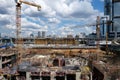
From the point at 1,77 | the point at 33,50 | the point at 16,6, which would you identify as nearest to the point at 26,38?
the point at 33,50

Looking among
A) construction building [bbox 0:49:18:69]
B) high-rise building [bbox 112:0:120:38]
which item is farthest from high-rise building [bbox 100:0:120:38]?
construction building [bbox 0:49:18:69]

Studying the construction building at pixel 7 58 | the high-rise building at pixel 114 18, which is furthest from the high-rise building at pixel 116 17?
the construction building at pixel 7 58

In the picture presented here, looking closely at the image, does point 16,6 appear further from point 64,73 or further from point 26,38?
point 26,38

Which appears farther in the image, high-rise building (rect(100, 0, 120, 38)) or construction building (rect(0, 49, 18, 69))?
high-rise building (rect(100, 0, 120, 38))

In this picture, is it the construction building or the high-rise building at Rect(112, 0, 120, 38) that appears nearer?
the construction building

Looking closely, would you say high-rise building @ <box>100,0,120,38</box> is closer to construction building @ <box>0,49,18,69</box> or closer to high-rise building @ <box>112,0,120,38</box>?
high-rise building @ <box>112,0,120,38</box>

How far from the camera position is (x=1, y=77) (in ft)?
117

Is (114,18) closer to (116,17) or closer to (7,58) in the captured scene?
(116,17)

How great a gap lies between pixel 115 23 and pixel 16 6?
6043 centimetres

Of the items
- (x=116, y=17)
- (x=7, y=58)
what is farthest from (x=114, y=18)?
(x=7, y=58)

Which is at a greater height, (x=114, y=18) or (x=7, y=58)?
(x=114, y=18)

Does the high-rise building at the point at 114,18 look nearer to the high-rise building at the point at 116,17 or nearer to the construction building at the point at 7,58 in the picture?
the high-rise building at the point at 116,17

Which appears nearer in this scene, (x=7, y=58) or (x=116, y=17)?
(x=7, y=58)

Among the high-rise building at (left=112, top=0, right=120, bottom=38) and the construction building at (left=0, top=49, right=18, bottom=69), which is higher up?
the high-rise building at (left=112, top=0, right=120, bottom=38)
